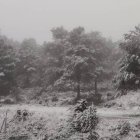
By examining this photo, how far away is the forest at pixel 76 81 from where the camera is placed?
16.9m

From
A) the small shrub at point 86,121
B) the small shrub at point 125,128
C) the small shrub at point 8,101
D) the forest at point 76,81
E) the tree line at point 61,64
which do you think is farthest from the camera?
the small shrub at point 8,101

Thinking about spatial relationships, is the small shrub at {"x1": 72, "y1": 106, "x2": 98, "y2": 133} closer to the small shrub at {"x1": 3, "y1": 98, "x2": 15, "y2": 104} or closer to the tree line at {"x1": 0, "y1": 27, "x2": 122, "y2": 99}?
the tree line at {"x1": 0, "y1": 27, "x2": 122, "y2": 99}

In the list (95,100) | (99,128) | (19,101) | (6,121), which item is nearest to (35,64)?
(19,101)

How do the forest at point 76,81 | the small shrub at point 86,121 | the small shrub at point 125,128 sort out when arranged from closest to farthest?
the small shrub at point 125,128 < the small shrub at point 86,121 < the forest at point 76,81

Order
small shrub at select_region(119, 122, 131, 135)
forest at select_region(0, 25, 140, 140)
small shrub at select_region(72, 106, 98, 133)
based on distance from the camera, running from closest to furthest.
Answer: small shrub at select_region(119, 122, 131, 135) < small shrub at select_region(72, 106, 98, 133) < forest at select_region(0, 25, 140, 140)

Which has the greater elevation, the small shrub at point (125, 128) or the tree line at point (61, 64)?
the tree line at point (61, 64)

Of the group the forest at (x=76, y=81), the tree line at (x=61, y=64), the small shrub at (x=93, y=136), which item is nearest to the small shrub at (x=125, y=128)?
the forest at (x=76, y=81)

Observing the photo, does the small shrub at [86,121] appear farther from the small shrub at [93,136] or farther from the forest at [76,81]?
the small shrub at [93,136]

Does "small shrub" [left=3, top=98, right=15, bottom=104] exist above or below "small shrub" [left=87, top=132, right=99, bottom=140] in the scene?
above

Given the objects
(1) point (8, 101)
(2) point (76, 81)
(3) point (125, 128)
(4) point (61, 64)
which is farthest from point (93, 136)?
(4) point (61, 64)

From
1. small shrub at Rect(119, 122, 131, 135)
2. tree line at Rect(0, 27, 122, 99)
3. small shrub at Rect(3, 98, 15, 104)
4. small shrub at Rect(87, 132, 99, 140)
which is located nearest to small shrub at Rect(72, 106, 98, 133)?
small shrub at Rect(87, 132, 99, 140)

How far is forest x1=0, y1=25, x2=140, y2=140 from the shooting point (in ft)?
55.4

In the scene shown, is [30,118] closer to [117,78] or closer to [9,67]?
[117,78]

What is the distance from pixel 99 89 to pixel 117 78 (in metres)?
13.4
